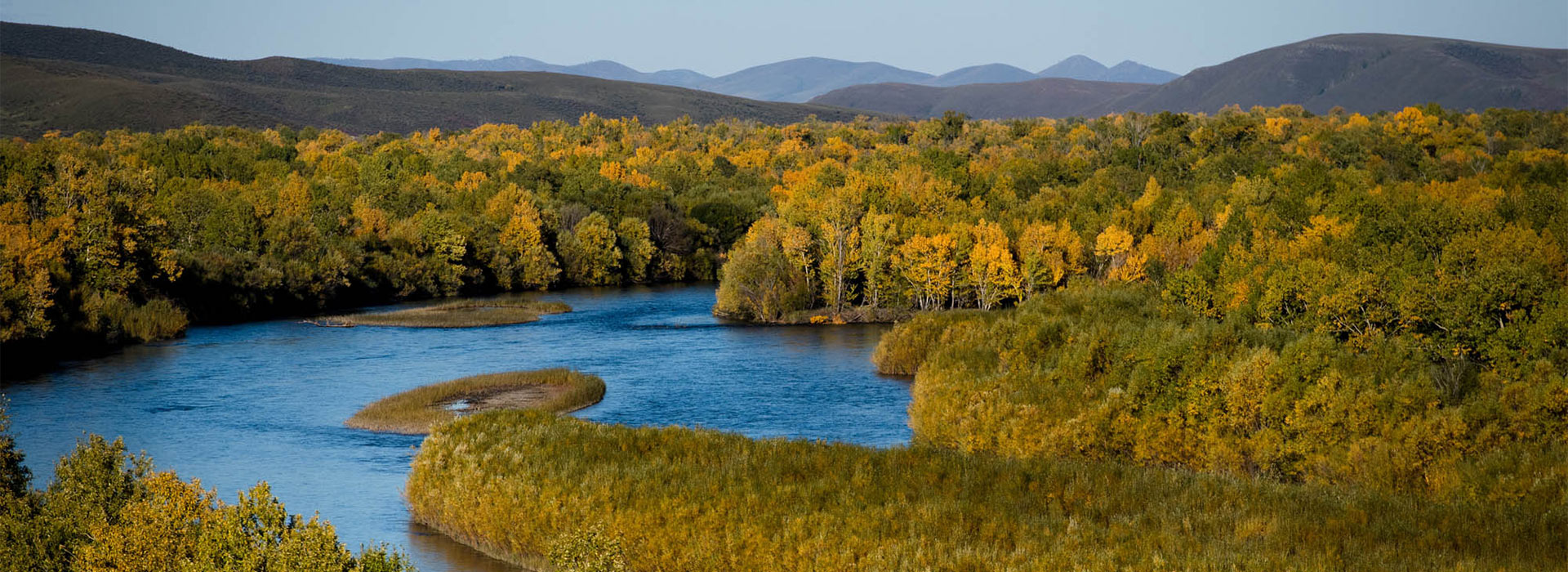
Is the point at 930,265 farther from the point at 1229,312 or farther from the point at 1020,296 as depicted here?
the point at 1229,312

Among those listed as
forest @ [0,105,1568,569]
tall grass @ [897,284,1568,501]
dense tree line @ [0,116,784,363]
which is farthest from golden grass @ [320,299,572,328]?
tall grass @ [897,284,1568,501]

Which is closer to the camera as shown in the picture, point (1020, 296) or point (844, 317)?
point (1020, 296)

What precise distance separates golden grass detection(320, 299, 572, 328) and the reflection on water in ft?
6.38

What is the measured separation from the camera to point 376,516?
3534cm

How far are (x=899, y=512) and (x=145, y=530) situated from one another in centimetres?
1428

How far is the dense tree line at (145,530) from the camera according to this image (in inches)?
859

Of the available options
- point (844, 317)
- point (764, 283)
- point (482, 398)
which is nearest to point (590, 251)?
point (764, 283)

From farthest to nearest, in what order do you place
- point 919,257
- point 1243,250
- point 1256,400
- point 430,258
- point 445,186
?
point 445,186, point 430,258, point 919,257, point 1243,250, point 1256,400

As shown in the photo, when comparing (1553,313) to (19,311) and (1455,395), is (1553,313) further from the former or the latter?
(19,311)

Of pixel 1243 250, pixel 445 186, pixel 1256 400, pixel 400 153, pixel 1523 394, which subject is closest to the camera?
pixel 1523 394

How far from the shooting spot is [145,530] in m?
23.9

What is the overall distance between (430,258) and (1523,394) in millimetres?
80009

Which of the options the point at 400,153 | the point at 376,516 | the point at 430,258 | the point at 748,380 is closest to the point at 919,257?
the point at 748,380

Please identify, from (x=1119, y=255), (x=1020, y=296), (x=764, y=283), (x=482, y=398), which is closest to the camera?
(x=482, y=398)
